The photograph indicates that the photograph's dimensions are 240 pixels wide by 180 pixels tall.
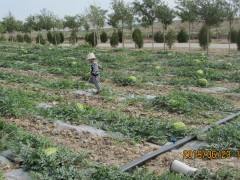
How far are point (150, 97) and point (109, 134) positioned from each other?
274cm

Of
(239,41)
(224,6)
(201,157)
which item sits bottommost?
→ (201,157)

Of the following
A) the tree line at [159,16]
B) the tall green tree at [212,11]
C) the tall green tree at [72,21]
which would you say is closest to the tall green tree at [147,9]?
the tree line at [159,16]

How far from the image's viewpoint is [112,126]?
5734 mm

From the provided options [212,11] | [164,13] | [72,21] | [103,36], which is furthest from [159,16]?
[72,21]

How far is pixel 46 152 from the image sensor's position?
170 inches

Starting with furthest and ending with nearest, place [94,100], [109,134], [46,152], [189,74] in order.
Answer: [189,74], [94,100], [109,134], [46,152]

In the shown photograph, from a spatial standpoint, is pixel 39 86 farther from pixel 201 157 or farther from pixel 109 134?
pixel 201 157

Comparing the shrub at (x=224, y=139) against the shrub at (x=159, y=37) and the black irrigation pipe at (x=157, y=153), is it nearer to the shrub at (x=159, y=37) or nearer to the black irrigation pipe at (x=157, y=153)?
the black irrigation pipe at (x=157, y=153)

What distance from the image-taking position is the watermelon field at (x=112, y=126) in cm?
414

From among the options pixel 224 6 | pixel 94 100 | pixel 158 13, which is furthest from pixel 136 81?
pixel 158 13
